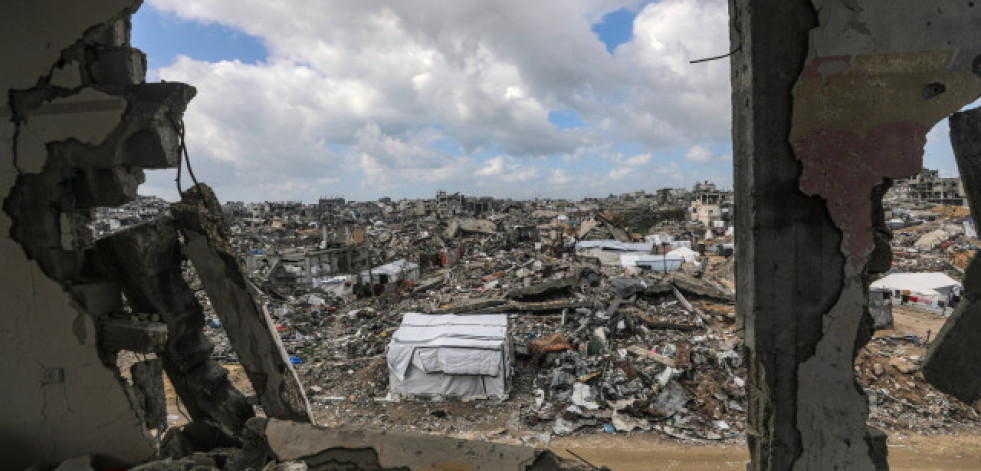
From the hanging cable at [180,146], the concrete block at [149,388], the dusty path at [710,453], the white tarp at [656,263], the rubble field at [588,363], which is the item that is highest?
the hanging cable at [180,146]

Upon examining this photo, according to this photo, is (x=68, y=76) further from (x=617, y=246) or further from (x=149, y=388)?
(x=617, y=246)

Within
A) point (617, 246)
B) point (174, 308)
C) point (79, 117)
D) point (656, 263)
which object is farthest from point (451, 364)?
point (617, 246)

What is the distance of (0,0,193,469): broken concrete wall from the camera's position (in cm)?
312

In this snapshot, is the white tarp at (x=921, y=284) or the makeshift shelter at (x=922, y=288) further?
the white tarp at (x=921, y=284)

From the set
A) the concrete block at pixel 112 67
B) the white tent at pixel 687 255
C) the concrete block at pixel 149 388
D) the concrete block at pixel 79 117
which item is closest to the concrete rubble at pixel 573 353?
the concrete block at pixel 149 388

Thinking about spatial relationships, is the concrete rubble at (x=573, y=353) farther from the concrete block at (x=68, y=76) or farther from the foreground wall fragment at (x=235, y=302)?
the concrete block at (x=68, y=76)

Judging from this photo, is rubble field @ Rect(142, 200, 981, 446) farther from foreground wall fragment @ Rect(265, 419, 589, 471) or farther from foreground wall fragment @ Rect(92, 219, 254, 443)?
foreground wall fragment @ Rect(265, 419, 589, 471)

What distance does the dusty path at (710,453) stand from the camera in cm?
661

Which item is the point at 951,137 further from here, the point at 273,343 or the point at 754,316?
the point at 273,343

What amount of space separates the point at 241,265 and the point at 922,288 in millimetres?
18712

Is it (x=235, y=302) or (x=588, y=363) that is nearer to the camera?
(x=235, y=302)

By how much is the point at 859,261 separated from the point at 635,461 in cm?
518

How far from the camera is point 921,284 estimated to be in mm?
14508

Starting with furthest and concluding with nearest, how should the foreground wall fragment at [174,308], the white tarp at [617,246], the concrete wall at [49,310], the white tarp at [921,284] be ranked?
the white tarp at [617,246] → the white tarp at [921,284] → the foreground wall fragment at [174,308] → the concrete wall at [49,310]
